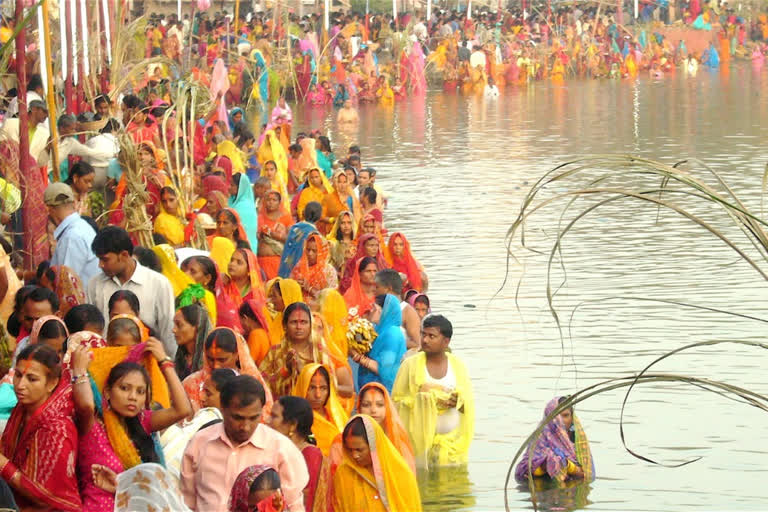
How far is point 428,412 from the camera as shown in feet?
24.5

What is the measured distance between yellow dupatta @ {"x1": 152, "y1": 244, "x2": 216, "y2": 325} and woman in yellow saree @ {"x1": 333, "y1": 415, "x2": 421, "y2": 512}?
6.63 feet

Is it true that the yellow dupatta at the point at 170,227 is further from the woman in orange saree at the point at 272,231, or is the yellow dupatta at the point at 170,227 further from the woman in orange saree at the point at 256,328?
the woman in orange saree at the point at 256,328

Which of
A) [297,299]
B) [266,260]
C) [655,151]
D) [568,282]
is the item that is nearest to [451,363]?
[297,299]

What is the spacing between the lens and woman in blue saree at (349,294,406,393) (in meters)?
8.04

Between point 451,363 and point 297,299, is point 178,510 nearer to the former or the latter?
point 451,363

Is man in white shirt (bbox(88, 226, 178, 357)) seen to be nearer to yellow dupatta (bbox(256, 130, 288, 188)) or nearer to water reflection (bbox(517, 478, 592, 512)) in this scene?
water reflection (bbox(517, 478, 592, 512))

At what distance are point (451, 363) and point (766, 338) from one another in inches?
153

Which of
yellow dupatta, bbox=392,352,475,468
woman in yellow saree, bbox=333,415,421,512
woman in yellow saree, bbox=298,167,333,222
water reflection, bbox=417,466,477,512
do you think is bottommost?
water reflection, bbox=417,466,477,512

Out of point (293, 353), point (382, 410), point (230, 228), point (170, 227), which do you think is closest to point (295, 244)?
point (230, 228)

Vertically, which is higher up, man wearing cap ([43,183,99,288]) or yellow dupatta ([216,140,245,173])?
man wearing cap ([43,183,99,288])

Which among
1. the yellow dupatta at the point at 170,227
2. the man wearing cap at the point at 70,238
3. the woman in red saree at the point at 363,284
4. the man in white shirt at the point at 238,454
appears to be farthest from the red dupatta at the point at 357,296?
the man in white shirt at the point at 238,454

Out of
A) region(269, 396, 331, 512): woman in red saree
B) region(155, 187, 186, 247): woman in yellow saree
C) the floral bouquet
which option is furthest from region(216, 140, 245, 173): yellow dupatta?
region(269, 396, 331, 512): woman in red saree

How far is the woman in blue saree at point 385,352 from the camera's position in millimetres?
8039

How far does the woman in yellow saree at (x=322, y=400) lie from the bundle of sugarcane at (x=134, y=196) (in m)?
2.96
